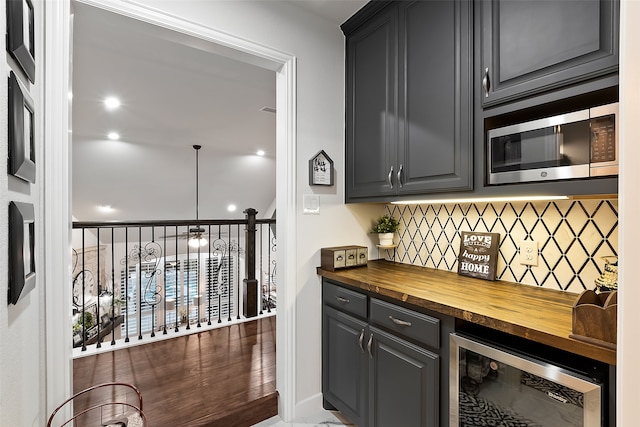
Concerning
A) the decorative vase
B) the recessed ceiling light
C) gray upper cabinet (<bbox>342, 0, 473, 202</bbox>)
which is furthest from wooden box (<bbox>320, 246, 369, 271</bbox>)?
the recessed ceiling light

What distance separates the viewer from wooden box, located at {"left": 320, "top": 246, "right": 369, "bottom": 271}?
2.11 m

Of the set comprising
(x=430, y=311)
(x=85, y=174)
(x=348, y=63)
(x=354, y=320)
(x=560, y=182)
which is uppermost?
(x=348, y=63)

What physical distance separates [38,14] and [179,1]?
0.70m

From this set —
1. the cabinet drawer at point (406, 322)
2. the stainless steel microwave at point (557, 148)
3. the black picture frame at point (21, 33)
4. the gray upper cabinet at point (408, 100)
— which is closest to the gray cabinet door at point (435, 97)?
the gray upper cabinet at point (408, 100)

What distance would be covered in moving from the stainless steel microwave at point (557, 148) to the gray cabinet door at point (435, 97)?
134mm

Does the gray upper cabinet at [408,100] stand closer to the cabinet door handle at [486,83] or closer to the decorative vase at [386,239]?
the cabinet door handle at [486,83]

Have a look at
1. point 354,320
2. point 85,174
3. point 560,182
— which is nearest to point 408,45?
point 560,182

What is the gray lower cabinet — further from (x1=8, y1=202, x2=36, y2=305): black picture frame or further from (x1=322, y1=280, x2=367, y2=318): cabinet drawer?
(x1=8, y1=202, x2=36, y2=305): black picture frame

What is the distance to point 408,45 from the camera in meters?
1.84

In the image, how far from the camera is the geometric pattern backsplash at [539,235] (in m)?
1.44

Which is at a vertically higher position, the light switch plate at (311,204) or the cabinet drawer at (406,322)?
the light switch plate at (311,204)

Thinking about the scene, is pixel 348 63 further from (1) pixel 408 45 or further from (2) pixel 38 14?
(2) pixel 38 14

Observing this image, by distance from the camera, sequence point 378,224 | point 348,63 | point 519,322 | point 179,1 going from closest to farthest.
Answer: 1. point 519,322
2. point 179,1
3. point 348,63
4. point 378,224

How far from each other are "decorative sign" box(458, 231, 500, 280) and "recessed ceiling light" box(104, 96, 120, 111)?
374 cm
